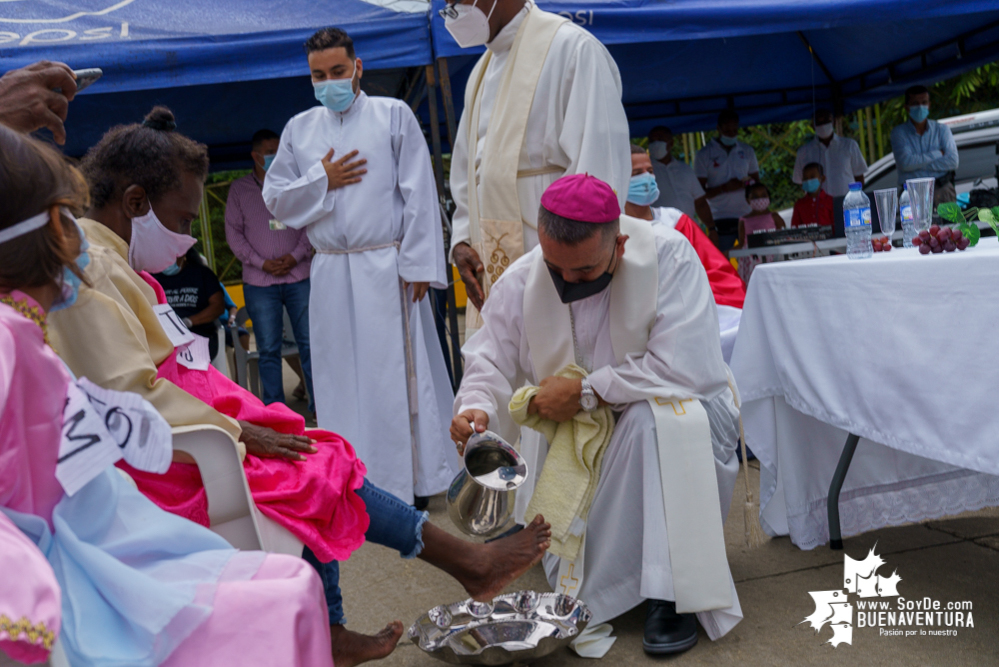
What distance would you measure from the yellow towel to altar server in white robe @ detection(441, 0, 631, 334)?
105 cm

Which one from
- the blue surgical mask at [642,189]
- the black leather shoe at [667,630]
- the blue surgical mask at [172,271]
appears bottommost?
the black leather shoe at [667,630]

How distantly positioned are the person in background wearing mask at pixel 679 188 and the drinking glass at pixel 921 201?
628 centimetres

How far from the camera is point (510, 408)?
2.66 m

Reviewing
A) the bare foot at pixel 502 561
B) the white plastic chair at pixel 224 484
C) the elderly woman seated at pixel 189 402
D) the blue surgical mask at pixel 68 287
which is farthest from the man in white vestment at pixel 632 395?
the blue surgical mask at pixel 68 287

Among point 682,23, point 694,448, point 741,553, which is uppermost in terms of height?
point 682,23

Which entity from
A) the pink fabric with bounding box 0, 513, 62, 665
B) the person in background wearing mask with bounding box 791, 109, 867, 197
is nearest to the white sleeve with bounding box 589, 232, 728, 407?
the pink fabric with bounding box 0, 513, 62, 665

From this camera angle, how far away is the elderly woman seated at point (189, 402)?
1.76m

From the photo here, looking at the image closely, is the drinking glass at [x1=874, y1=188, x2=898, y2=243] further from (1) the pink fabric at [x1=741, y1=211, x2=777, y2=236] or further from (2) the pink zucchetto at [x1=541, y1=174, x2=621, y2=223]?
(1) the pink fabric at [x1=741, y1=211, x2=777, y2=236]

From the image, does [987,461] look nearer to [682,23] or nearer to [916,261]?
[916,261]

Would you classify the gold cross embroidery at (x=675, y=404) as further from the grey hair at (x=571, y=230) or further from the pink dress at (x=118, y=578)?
the pink dress at (x=118, y=578)

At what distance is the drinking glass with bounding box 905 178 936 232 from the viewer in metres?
3.11

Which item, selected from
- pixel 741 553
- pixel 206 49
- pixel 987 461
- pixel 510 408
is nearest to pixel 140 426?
pixel 510 408

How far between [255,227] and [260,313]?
2.09 ft

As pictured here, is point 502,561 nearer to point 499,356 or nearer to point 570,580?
point 570,580
